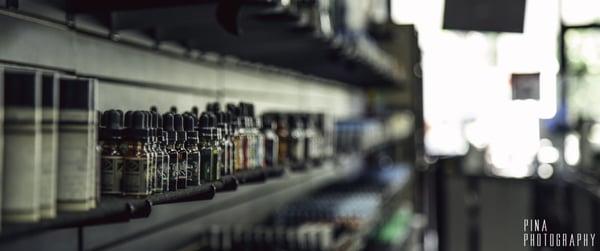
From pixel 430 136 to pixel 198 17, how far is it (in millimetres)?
7476

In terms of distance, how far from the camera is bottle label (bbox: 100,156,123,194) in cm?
123

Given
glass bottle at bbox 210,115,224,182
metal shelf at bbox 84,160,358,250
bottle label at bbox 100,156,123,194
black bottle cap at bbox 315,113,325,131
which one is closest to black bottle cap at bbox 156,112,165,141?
bottle label at bbox 100,156,123,194

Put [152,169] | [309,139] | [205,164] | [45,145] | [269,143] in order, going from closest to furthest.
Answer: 1. [45,145]
2. [152,169]
3. [205,164]
4. [269,143]
5. [309,139]

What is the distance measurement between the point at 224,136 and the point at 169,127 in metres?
0.32

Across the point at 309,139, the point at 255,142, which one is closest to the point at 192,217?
the point at 309,139

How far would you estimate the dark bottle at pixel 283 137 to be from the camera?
2.32 m

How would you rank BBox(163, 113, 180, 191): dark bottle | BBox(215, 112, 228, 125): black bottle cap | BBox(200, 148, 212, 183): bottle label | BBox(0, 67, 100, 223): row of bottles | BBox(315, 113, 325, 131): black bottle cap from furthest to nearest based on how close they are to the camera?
BBox(315, 113, 325, 131): black bottle cap
BBox(215, 112, 228, 125): black bottle cap
BBox(200, 148, 212, 183): bottle label
BBox(163, 113, 180, 191): dark bottle
BBox(0, 67, 100, 223): row of bottles

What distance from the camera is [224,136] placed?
1672 millimetres

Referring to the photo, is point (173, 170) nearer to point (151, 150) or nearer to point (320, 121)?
point (151, 150)

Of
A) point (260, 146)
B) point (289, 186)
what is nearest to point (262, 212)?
point (289, 186)

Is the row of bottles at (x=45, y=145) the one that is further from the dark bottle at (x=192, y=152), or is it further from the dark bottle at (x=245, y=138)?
the dark bottle at (x=245, y=138)

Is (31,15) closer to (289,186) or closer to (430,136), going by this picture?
(289,186)

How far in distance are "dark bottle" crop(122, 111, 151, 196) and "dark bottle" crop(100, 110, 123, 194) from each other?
0.4 inches

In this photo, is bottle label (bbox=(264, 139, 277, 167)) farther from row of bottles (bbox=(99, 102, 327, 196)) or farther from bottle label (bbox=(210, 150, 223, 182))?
bottle label (bbox=(210, 150, 223, 182))
